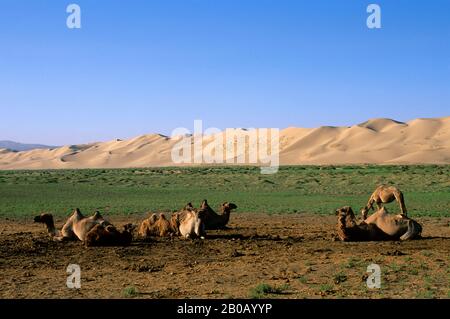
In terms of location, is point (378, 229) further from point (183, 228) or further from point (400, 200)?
point (183, 228)

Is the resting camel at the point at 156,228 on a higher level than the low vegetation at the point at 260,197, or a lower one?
higher

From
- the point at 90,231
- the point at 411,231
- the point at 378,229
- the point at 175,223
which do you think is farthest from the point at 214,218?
the point at 411,231

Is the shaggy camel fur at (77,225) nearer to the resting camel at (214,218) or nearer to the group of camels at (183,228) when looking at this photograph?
the group of camels at (183,228)

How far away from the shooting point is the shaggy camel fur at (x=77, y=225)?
1465 cm

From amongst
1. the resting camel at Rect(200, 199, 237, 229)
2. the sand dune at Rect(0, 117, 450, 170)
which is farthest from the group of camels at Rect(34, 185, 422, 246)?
the sand dune at Rect(0, 117, 450, 170)

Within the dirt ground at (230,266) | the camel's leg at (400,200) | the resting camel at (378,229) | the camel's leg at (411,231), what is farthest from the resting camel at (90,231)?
the camel's leg at (400,200)

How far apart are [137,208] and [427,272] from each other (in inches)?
692

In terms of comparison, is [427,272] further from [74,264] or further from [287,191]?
[287,191]

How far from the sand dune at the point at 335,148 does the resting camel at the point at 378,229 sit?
287 ft

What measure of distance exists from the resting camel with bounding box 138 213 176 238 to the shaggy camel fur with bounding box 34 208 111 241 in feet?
5.40

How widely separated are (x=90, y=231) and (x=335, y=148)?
4550 inches

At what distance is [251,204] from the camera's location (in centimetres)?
2791

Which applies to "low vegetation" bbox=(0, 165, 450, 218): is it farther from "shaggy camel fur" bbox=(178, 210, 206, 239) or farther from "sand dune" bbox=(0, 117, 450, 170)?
"sand dune" bbox=(0, 117, 450, 170)
